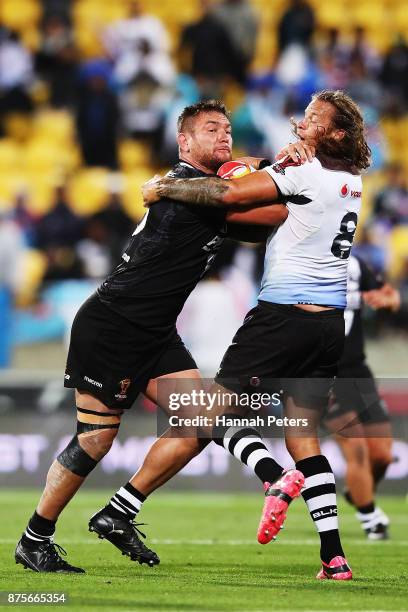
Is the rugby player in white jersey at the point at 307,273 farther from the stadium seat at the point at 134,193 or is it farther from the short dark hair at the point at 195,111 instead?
the stadium seat at the point at 134,193

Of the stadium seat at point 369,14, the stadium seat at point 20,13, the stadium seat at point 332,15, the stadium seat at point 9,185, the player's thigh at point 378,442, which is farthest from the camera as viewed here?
the stadium seat at point 369,14

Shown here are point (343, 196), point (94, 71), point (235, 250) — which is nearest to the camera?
point (343, 196)

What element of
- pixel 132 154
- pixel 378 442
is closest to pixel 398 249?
pixel 132 154

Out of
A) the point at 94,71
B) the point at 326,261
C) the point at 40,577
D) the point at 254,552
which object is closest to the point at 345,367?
the point at 254,552

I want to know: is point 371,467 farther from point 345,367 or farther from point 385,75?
point 385,75

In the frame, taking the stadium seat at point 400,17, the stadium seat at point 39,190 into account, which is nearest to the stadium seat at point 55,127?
the stadium seat at point 39,190

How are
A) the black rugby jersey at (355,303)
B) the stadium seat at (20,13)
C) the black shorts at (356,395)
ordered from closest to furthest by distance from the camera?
the black rugby jersey at (355,303) → the black shorts at (356,395) → the stadium seat at (20,13)

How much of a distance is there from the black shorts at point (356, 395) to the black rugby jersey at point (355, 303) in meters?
0.08

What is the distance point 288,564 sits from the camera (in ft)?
24.0

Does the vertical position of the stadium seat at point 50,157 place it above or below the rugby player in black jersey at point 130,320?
above

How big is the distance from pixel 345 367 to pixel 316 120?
10.5 feet

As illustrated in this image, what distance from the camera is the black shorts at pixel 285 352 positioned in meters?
6.35

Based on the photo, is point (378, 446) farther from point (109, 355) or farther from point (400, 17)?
point (400, 17)

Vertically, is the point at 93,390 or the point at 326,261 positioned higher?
the point at 326,261
